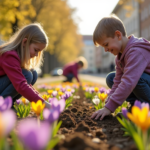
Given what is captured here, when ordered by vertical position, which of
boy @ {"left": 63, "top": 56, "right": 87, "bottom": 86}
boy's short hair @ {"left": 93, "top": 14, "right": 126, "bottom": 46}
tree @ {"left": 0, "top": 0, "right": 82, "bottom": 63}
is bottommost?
boy @ {"left": 63, "top": 56, "right": 87, "bottom": 86}

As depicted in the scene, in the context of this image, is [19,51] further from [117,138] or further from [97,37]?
[117,138]

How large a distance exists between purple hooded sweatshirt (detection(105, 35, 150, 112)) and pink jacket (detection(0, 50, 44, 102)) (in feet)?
2.32

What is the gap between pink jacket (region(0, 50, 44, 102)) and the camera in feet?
6.44

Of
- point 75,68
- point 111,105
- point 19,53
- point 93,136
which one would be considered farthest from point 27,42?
point 75,68

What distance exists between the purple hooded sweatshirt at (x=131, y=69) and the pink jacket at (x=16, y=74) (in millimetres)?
707

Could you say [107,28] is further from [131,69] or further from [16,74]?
[16,74]

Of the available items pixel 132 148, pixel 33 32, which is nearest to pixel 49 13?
pixel 33 32

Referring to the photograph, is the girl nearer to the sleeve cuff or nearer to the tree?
the sleeve cuff

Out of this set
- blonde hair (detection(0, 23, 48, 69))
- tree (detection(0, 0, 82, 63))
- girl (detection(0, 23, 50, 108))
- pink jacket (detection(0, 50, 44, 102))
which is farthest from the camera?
tree (detection(0, 0, 82, 63))

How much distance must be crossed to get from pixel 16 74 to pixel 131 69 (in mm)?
1141

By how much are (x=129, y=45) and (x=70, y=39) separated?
1883cm

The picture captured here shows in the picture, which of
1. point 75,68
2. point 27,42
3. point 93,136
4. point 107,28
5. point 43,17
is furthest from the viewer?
point 43,17

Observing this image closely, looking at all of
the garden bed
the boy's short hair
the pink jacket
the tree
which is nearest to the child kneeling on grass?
the boy's short hair

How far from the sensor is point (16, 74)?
2.12 m
